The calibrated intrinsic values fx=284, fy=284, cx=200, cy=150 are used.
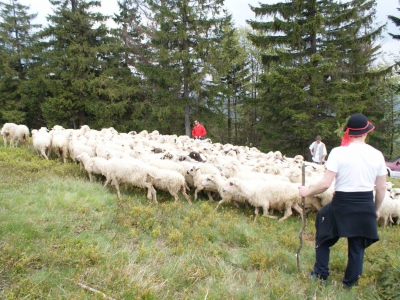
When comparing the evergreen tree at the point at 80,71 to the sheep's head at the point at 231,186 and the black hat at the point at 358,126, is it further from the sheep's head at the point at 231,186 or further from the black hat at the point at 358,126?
the black hat at the point at 358,126

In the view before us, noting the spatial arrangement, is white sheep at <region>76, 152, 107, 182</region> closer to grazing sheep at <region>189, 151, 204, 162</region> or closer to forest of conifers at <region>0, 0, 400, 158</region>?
grazing sheep at <region>189, 151, 204, 162</region>

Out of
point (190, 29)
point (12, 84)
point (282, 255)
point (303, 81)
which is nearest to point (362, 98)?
point (303, 81)

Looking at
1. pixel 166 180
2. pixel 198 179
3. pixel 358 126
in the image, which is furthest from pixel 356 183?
pixel 198 179

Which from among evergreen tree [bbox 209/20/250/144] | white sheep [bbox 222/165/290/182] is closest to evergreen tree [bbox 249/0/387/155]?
evergreen tree [bbox 209/20/250/144]

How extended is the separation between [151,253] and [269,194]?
3.94 metres

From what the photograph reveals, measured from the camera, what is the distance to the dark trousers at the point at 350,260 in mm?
3807

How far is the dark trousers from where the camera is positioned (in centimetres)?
381

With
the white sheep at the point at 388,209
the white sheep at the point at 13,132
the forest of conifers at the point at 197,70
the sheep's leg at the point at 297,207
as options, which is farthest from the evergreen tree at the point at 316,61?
the white sheep at the point at 13,132

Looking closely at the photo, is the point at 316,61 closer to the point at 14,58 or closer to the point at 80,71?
the point at 80,71

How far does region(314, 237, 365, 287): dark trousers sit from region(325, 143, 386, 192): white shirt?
2.44 ft

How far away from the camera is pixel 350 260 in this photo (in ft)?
12.9

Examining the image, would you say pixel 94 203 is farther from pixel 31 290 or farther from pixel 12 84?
pixel 12 84

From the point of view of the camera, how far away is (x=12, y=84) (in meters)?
28.5

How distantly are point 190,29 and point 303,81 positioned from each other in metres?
10.4
